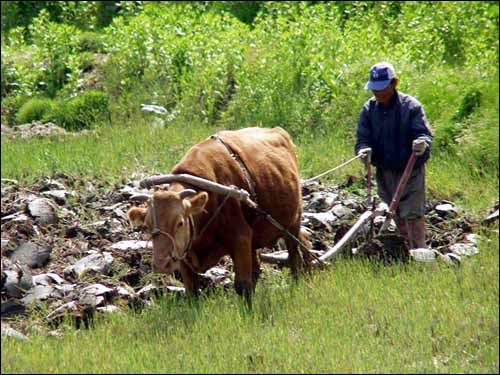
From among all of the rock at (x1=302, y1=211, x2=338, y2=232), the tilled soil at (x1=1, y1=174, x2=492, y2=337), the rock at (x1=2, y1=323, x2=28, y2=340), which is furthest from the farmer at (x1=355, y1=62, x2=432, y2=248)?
the rock at (x1=2, y1=323, x2=28, y2=340)

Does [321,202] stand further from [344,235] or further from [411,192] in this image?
[411,192]

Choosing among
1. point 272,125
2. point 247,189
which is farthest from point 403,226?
point 272,125

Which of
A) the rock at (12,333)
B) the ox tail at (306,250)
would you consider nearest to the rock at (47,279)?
the rock at (12,333)

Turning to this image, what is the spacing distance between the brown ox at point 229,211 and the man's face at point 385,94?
3.31ft

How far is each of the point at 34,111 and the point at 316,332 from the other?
41.5 ft

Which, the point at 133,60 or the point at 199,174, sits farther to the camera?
the point at 133,60

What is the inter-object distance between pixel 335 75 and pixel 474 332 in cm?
1010

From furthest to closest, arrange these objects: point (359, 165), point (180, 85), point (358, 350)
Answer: point (180, 85) → point (359, 165) → point (358, 350)

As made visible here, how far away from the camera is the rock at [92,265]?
37.6 feet

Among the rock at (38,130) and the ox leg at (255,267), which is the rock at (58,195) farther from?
the rock at (38,130)

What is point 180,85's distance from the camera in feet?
66.5

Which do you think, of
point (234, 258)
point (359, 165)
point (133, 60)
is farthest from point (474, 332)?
point (133, 60)

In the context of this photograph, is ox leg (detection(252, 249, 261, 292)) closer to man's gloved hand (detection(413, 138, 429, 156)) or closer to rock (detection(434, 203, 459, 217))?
man's gloved hand (detection(413, 138, 429, 156))

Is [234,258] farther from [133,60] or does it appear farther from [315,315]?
[133,60]
